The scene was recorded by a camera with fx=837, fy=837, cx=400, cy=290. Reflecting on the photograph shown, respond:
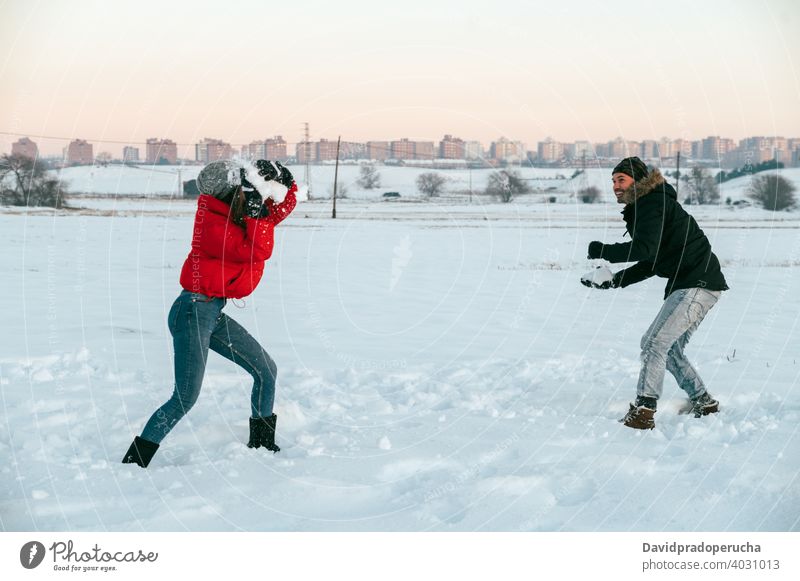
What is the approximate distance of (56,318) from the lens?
10.5 metres

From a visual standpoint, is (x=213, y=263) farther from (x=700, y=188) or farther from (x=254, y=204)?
(x=700, y=188)

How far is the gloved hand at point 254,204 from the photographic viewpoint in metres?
4.83

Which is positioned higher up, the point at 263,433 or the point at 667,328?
the point at 667,328

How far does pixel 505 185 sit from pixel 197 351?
132 ft

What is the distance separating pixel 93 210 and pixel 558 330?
28279mm

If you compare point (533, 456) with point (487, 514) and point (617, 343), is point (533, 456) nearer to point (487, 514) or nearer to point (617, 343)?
point (487, 514)

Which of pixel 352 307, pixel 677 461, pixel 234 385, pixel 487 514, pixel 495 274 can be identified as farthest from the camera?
pixel 495 274

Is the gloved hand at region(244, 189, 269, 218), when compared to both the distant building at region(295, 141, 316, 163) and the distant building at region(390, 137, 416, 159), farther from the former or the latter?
the distant building at region(390, 137, 416, 159)

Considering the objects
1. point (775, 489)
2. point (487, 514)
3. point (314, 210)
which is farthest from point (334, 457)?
point (314, 210)

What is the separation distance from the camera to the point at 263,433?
538 cm

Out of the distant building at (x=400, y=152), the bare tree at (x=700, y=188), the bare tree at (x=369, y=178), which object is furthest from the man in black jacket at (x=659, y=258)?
the bare tree at (x=700, y=188)

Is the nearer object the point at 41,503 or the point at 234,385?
the point at 41,503

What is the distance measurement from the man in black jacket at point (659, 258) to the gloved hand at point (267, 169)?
214cm

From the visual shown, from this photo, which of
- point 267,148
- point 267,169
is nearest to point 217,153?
point 267,148
